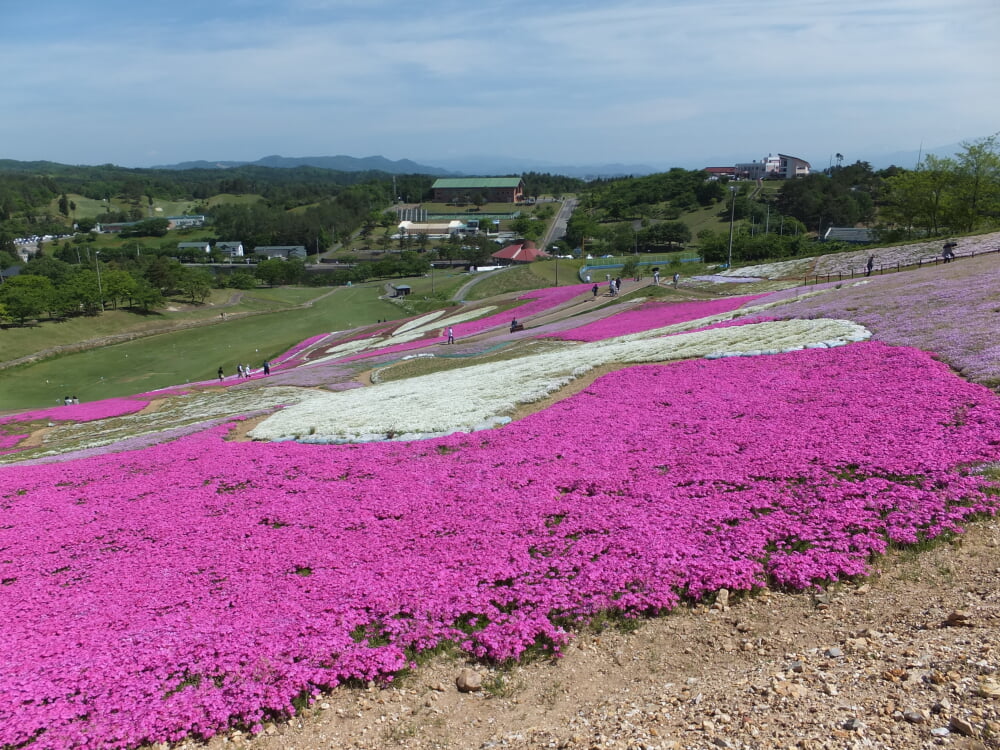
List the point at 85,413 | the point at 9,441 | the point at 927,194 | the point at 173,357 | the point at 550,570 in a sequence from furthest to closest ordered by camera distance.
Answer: the point at 927,194 → the point at 173,357 → the point at 85,413 → the point at 9,441 → the point at 550,570

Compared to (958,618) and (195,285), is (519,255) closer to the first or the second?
(195,285)

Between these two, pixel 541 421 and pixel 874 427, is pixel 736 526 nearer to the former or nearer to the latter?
pixel 874 427

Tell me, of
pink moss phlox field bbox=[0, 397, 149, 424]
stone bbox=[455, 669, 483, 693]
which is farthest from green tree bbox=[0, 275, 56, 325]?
stone bbox=[455, 669, 483, 693]

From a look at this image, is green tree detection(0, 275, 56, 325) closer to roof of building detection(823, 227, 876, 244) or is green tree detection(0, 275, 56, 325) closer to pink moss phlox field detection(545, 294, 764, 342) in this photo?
pink moss phlox field detection(545, 294, 764, 342)

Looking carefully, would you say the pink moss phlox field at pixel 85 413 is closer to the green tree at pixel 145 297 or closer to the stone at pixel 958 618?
the stone at pixel 958 618

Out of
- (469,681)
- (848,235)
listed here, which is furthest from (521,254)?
(469,681)

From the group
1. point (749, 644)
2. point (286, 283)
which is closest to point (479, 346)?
point (749, 644)
